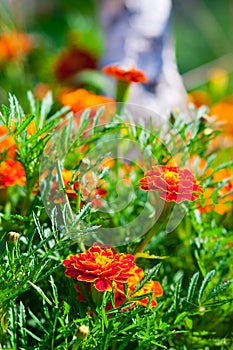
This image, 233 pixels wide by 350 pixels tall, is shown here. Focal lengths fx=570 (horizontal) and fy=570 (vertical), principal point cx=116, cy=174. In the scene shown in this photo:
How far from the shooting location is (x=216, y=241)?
2.42 ft

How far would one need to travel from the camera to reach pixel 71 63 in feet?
5.37

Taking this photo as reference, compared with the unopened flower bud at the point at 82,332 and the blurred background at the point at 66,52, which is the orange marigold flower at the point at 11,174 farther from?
the blurred background at the point at 66,52

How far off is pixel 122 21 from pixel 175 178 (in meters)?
0.93

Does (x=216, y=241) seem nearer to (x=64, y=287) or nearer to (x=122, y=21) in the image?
(x=64, y=287)

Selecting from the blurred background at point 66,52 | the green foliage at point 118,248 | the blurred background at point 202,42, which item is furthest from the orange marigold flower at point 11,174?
the blurred background at point 202,42

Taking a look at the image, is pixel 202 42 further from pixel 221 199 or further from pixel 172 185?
pixel 172 185

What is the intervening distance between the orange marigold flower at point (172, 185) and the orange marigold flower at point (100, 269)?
0.25 feet

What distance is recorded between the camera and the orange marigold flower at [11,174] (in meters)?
0.70

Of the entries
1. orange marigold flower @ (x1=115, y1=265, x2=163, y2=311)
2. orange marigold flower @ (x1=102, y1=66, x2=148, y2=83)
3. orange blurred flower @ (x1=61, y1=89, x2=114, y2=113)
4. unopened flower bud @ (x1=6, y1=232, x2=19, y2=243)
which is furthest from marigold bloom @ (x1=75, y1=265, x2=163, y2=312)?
orange blurred flower @ (x1=61, y1=89, x2=114, y2=113)

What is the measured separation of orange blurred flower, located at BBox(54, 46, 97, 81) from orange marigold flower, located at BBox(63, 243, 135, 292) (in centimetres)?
112

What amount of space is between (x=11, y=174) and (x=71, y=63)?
98cm

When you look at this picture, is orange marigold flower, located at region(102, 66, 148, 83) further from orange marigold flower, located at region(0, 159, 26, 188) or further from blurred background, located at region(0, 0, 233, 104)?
blurred background, located at region(0, 0, 233, 104)

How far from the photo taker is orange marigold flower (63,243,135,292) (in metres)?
0.54

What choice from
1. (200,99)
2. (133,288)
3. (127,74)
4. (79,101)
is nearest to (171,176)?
(133,288)
